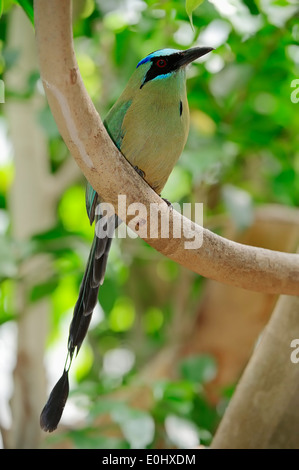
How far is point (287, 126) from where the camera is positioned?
6.51ft

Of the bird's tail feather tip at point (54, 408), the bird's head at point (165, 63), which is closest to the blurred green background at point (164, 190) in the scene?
the bird's head at point (165, 63)

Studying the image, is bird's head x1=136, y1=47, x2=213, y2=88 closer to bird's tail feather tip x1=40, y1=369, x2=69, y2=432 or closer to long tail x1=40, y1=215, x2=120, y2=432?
long tail x1=40, y1=215, x2=120, y2=432

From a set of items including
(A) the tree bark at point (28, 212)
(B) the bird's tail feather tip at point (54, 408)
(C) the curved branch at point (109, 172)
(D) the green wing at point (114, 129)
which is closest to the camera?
(C) the curved branch at point (109, 172)

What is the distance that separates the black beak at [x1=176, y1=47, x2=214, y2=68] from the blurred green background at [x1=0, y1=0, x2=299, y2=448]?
203mm

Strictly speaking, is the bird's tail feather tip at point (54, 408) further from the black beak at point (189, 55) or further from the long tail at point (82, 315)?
the black beak at point (189, 55)

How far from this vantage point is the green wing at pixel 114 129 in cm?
116

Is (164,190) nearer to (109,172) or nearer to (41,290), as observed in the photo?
(41,290)

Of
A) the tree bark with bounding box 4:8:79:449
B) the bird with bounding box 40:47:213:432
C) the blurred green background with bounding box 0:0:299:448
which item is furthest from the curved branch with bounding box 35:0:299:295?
the tree bark with bounding box 4:8:79:449

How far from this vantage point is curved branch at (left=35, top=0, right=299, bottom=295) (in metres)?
0.70

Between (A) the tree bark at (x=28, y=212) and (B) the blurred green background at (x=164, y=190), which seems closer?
(B) the blurred green background at (x=164, y=190)

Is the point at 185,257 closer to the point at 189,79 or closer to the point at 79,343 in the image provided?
the point at 79,343

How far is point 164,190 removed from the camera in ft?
6.48

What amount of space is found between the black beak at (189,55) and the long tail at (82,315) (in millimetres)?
350

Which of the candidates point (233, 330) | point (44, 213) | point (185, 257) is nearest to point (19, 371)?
point (44, 213)
